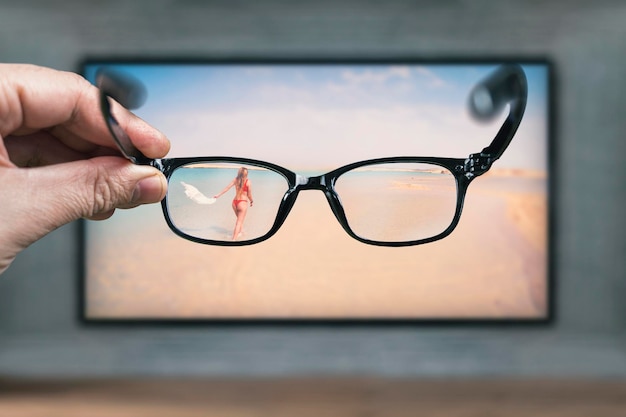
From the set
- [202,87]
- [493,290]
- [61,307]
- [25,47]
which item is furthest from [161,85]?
[493,290]

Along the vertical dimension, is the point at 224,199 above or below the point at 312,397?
above

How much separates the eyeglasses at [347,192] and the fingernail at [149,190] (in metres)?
0.03

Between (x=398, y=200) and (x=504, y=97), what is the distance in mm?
265

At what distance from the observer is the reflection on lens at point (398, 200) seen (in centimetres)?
80

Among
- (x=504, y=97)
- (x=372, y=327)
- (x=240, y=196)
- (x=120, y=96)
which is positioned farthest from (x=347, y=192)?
(x=372, y=327)

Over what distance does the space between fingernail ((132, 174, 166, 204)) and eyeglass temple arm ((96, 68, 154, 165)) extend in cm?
3

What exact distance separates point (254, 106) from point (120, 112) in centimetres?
127

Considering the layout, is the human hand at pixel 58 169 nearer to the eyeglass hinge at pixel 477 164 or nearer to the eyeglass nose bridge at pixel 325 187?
the eyeglass nose bridge at pixel 325 187

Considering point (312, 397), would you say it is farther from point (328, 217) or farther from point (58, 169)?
point (58, 169)

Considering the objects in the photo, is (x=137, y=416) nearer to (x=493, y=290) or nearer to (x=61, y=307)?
(x=61, y=307)

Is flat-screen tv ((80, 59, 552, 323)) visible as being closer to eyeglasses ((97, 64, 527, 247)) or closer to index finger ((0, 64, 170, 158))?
eyeglasses ((97, 64, 527, 247))

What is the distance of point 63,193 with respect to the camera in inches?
23.7

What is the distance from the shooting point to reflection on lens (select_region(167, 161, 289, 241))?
73cm

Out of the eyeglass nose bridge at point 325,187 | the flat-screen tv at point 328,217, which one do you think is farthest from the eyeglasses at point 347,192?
the flat-screen tv at point 328,217
